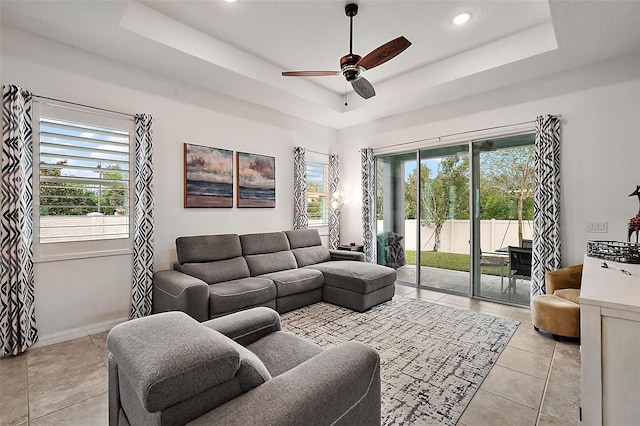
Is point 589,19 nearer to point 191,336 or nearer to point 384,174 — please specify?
point 384,174

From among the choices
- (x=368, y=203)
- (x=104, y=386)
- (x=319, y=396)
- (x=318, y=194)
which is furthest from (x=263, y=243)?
(x=319, y=396)

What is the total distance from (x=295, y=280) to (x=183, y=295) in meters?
1.36

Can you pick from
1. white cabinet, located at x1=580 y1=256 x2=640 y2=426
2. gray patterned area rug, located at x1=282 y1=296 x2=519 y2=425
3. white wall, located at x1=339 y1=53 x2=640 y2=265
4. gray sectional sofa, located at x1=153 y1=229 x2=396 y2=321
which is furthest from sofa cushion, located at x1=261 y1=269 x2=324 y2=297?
white wall, located at x1=339 y1=53 x2=640 y2=265

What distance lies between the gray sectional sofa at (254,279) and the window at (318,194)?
1.24m

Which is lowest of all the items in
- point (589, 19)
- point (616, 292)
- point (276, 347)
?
point (276, 347)

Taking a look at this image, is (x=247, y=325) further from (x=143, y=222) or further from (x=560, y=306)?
(x=560, y=306)

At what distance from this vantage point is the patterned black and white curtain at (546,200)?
12.0 ft

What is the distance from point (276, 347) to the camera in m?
1.80

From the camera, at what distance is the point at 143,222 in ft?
11.3

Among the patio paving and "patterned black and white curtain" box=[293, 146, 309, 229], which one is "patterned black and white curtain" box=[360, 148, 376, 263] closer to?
the patio paving

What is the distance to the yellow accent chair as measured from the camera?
2881mm

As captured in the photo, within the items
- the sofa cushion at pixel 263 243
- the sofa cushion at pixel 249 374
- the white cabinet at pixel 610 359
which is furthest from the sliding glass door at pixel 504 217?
the sofa cushion at pixel 249 374

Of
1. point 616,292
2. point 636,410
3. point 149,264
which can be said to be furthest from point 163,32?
point 636,410

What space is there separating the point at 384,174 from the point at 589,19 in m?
3.40
